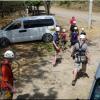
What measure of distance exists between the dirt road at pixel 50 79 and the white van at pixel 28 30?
311 centimetres

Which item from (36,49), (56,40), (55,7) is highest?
(56,40)

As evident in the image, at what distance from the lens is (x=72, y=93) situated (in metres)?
13.1

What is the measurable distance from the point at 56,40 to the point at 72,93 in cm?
457

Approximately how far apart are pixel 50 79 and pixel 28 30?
7971mm

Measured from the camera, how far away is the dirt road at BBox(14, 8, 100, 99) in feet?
43.0

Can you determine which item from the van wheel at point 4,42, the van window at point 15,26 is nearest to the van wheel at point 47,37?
the van window at point 15,26

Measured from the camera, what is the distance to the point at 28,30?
2227 cm

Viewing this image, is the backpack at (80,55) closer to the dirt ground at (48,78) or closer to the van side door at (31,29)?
the dirt ground at (48,78)

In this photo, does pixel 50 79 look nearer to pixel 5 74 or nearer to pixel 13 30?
pixel 5 74

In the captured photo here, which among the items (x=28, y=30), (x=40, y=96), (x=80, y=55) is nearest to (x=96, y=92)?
(x=40, y=96)

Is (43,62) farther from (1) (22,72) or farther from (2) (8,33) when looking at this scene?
(2) (8,33)

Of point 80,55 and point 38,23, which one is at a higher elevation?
point 80,55

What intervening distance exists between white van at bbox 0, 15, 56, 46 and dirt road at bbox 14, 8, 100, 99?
311 centimetres

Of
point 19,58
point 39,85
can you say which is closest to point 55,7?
point 19,58
